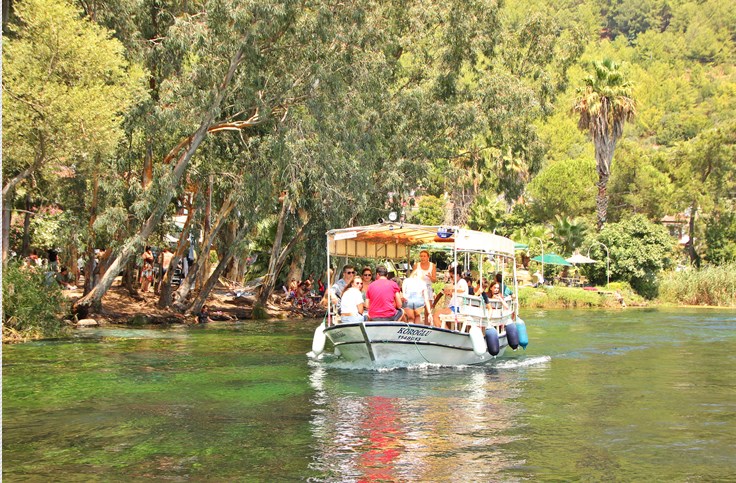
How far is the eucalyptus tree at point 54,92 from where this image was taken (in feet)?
83.1

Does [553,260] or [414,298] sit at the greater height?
[553,260]

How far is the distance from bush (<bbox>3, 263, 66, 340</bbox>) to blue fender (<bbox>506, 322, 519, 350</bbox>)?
43.3 ft

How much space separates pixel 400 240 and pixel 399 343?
4.85 metres

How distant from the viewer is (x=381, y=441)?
13.0 metres

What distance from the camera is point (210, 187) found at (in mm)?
35031

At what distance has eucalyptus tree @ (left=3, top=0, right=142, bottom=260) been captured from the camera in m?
25.3

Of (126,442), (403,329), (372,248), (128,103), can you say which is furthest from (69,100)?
(126,442)

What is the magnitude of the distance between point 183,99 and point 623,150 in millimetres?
48802

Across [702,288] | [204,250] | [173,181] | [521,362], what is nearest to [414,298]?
[521,362]

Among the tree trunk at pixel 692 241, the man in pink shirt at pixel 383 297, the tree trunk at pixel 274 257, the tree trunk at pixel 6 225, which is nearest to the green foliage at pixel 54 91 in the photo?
the tree trunk at pixel 6 225

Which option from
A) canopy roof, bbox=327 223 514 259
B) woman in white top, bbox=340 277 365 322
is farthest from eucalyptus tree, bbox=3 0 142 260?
woman in white top, bbox=340 277 365 322

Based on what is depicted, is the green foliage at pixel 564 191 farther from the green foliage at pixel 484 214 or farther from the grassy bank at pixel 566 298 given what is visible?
the grassy bank at pixel 566 298

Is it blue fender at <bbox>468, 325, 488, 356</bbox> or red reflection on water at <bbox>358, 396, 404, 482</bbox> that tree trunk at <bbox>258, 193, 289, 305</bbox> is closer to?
blue fender at <bbox>468, 325, 488, 356</bbox>

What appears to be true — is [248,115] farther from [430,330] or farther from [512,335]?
[430,330]
